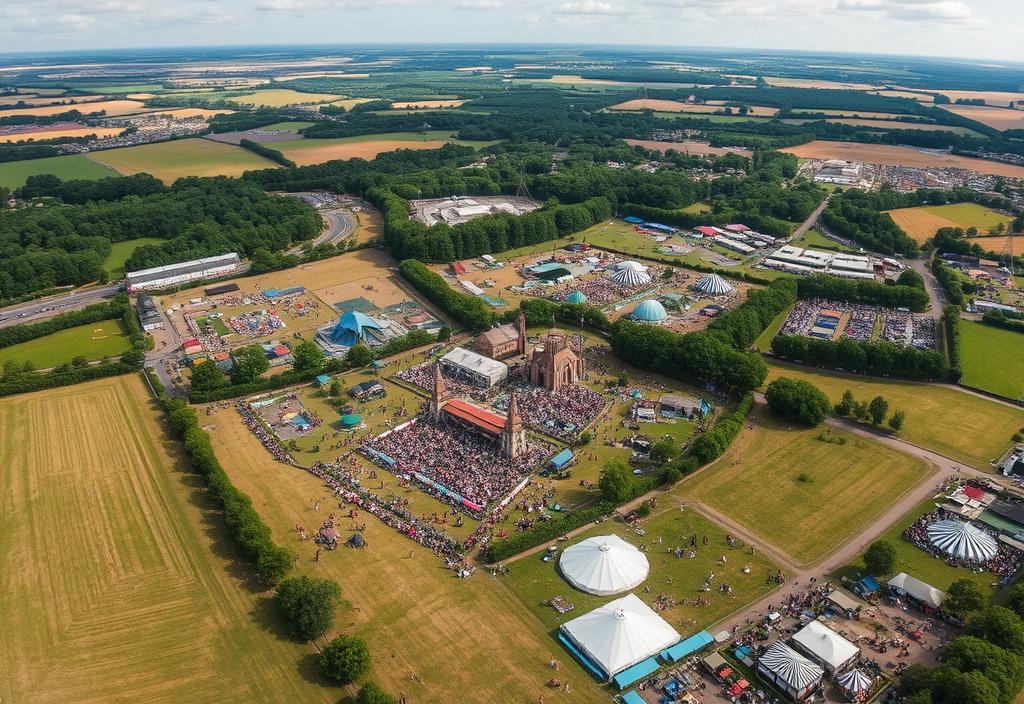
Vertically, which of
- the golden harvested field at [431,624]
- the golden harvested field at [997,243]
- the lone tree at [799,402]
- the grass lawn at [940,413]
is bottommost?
the golden harvested field at [431,624]

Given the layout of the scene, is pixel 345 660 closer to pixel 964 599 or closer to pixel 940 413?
pixel 964 599

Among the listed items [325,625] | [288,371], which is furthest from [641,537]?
[288,371]

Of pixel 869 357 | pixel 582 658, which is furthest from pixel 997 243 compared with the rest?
pixel 582 658

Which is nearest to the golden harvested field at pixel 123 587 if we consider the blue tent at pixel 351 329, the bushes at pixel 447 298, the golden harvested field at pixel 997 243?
the blue tent at pixel 351 329

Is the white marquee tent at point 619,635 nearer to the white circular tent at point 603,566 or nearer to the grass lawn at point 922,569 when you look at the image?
the white circular tent at point 603,566

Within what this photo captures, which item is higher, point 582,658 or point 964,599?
point 964,599

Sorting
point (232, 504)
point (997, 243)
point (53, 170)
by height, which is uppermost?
point (53, 170)

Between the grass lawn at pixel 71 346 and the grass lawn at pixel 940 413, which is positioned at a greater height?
the grass lawn at pixel 940 413

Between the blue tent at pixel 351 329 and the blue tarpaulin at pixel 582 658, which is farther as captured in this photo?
the blue tent at pixel 351 329

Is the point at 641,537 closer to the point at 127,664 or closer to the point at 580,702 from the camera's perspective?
the point at 580,702
